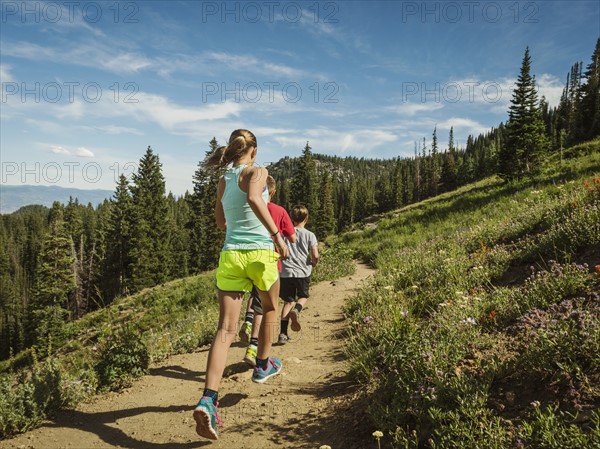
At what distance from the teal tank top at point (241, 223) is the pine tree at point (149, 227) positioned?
4503cm

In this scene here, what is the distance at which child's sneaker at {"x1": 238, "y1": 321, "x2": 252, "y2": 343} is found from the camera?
17.2 feet

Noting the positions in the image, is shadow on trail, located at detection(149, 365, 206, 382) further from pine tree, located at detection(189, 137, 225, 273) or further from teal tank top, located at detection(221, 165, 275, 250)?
pine tree, located at detection(189, 137, 225, 273)

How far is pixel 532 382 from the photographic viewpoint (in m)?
2.88

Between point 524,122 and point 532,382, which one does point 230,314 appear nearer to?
point 532,382

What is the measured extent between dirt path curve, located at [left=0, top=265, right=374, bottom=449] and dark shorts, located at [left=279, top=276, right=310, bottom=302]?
3.12 feet

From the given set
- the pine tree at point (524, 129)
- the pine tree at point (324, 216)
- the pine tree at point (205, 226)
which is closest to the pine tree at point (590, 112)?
the pine tree at point (524, 129)

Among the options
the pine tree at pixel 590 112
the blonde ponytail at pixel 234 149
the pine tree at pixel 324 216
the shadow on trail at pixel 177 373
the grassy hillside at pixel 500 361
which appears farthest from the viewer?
the pine tree at pixel 324 216

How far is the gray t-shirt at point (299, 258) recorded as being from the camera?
6074 mm

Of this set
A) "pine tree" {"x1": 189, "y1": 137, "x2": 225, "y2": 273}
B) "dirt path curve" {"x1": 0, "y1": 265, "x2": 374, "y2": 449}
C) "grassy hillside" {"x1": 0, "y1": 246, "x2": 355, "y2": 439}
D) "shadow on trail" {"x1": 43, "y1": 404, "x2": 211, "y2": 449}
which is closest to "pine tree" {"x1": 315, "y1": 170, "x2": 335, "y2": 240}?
"pine tree" {"x1": 189, "y1": 137, "x2": 225, "y2": 273}

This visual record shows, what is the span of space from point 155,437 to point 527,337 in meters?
3.90

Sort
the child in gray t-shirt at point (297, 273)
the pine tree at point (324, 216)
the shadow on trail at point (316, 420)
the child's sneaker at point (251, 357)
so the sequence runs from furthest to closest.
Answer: the pine tree at point (324, 216) < the child in gray t-shirt at point (297, 273) < the child's sneaker at point (251, 357) < the shadow on trail at point (316, 420)

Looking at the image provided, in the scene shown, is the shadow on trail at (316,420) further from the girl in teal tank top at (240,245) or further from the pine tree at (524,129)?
the pine tree at (524,129)

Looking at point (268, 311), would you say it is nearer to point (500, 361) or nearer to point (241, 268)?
point (241, 268)

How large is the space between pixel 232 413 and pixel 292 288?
2517mm
